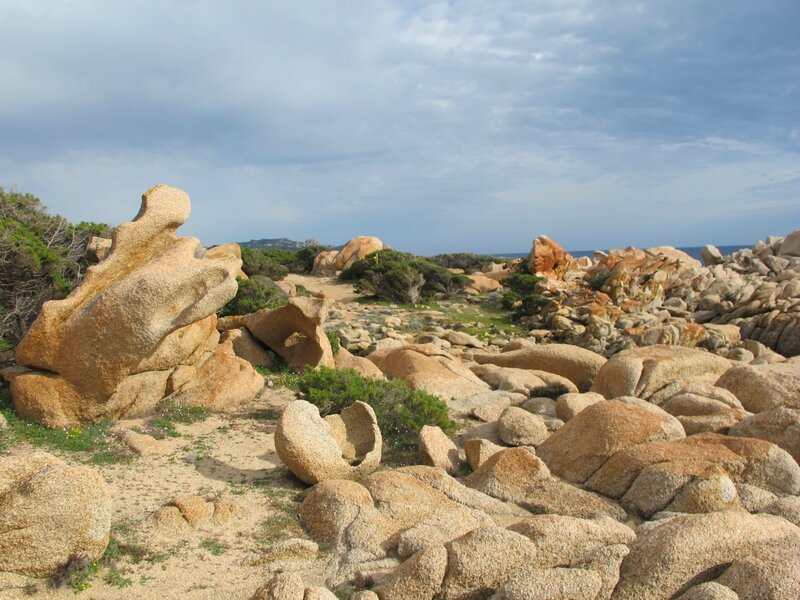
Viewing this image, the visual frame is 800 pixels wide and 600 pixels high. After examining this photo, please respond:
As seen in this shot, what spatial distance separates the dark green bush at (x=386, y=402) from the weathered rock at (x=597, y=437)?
1770 millimetres

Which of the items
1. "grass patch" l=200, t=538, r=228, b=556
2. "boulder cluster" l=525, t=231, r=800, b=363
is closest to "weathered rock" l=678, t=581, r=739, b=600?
"grass patch" l=200, t=538, r=228, b=556

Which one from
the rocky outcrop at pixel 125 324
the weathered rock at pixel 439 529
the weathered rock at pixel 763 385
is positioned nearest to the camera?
the weathered rock at pixel 439 529

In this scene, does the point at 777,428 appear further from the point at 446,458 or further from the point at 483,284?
the point at 483,284

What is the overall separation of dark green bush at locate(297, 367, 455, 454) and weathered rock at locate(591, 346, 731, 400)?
363 centimetres

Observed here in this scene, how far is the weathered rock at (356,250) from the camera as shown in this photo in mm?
36188

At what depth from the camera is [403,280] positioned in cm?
2616

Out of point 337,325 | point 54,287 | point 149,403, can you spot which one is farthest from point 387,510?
point 337,325

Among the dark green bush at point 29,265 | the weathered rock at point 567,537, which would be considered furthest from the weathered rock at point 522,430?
the dark green bush at point 29,265

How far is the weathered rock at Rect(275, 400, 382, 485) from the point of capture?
7.87m

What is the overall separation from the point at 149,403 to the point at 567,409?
6262mm

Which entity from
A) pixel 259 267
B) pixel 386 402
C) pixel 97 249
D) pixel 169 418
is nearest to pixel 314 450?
pixel 386 402

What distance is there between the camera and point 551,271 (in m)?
32.0

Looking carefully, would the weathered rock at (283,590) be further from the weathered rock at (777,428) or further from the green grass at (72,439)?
the weathered rock at (777,428)

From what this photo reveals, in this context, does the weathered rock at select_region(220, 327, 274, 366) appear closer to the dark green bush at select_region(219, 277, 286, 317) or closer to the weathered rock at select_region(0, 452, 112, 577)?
the dark green bush at select_region(219, 277, 286, 317)
